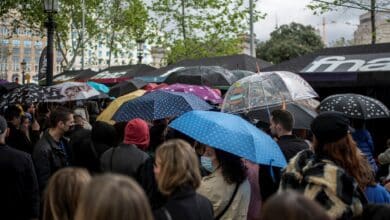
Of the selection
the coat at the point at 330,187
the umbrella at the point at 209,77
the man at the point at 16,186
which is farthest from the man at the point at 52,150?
the umbrella at the point at 209,77

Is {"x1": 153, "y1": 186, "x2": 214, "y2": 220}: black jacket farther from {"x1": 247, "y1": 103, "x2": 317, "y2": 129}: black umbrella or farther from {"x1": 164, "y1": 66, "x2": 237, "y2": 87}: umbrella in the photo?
{"x1": 164, "y1": 66, "x2": 237, "y2": 87}: umbrella

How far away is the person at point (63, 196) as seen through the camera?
2.78 meters

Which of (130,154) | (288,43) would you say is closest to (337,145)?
(130,154)

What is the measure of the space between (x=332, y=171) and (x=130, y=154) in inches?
97.4

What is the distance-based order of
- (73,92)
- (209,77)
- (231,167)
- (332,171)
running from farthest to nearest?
(209,77)
(73,92)
(231,167)
(332,171)

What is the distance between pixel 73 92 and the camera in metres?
10.5

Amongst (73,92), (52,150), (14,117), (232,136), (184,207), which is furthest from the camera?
(73,92)

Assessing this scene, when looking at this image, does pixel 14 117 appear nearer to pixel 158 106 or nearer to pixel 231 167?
pixel 158 106

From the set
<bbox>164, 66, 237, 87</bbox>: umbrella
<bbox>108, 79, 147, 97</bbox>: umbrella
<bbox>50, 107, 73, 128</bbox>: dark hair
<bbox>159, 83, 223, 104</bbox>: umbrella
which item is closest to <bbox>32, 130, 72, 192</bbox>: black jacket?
<bbox>50, 107, 73, 128</bbox>: dark hair

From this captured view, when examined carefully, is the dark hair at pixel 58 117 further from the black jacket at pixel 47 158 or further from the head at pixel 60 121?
the black jacket at pixel 47 158

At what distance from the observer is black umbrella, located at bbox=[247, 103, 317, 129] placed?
6285 mm

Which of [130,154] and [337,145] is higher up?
[337,145]

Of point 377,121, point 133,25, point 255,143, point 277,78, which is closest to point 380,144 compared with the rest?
point 377,121

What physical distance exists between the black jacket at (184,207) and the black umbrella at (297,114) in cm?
320
